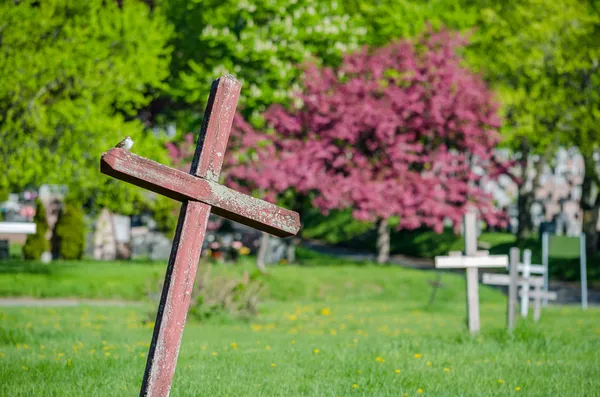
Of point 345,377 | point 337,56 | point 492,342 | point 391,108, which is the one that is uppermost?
point 337,56

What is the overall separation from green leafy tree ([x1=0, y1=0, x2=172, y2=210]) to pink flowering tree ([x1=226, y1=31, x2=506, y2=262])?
17.1 feet

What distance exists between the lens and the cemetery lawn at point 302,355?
23.2ft

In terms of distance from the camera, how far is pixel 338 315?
16.5m

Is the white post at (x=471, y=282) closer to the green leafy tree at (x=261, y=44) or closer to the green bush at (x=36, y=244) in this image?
the green leafy tree at (x=261, y=44)

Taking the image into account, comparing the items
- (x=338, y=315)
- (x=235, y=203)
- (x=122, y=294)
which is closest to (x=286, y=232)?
(x=235, y=203)

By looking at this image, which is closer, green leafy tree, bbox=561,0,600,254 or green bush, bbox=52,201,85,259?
green bush, bbox=52,201,85,259

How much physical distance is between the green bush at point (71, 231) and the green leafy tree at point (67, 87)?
6.40 m

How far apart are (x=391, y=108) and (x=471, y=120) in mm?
2633

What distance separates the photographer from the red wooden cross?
4930 millimetres

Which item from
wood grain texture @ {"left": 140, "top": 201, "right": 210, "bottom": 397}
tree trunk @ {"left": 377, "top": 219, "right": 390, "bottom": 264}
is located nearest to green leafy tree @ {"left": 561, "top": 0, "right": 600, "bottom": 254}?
tree trunk @ {"left": 377, "top": 219, "right": 390, "bottom": 264}

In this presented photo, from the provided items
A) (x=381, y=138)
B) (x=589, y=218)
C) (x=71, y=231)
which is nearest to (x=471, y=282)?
(x=381, y=138)

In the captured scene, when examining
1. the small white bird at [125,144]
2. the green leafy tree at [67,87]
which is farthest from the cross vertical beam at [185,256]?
the green leafy tree at [67,87]

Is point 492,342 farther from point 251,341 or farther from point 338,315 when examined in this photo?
point 338,315

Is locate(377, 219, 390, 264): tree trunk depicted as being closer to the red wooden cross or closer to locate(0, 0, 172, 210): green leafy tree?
locate(0, 0, 172, 210): green leafy tree
